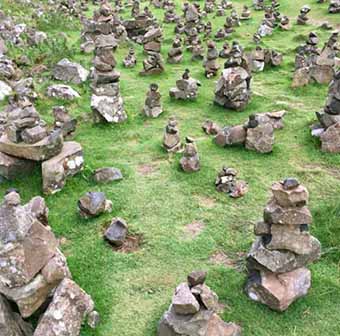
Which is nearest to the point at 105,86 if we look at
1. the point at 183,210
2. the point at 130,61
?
the point at 183,210

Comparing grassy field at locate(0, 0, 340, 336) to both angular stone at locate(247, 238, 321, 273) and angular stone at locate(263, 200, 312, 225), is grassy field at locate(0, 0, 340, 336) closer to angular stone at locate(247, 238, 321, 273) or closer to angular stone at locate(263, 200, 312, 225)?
angular stone at locate(247, 238, 321, 273)

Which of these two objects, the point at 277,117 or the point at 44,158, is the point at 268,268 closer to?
the point at 44,158

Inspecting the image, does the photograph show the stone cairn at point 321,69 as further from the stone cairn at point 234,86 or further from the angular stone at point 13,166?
the angular stone at point 13,166

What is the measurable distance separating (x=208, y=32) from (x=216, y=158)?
33.2 ft

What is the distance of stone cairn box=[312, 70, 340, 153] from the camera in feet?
30.3

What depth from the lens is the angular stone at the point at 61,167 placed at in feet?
26.5

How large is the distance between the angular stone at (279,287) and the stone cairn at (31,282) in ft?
6.15

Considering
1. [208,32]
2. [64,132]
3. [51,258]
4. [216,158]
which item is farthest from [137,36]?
[51,258]

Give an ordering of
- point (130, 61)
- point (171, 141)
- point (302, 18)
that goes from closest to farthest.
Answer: point (171, 141) → point (130, 61) → point (302, 18)

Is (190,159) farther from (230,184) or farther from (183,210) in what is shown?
(183,210)

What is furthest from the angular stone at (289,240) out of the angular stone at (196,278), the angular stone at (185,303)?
the angular stone at (185,303)

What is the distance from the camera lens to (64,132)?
10.1m

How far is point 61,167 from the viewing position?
815cm

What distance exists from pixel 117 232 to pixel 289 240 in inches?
92.9
